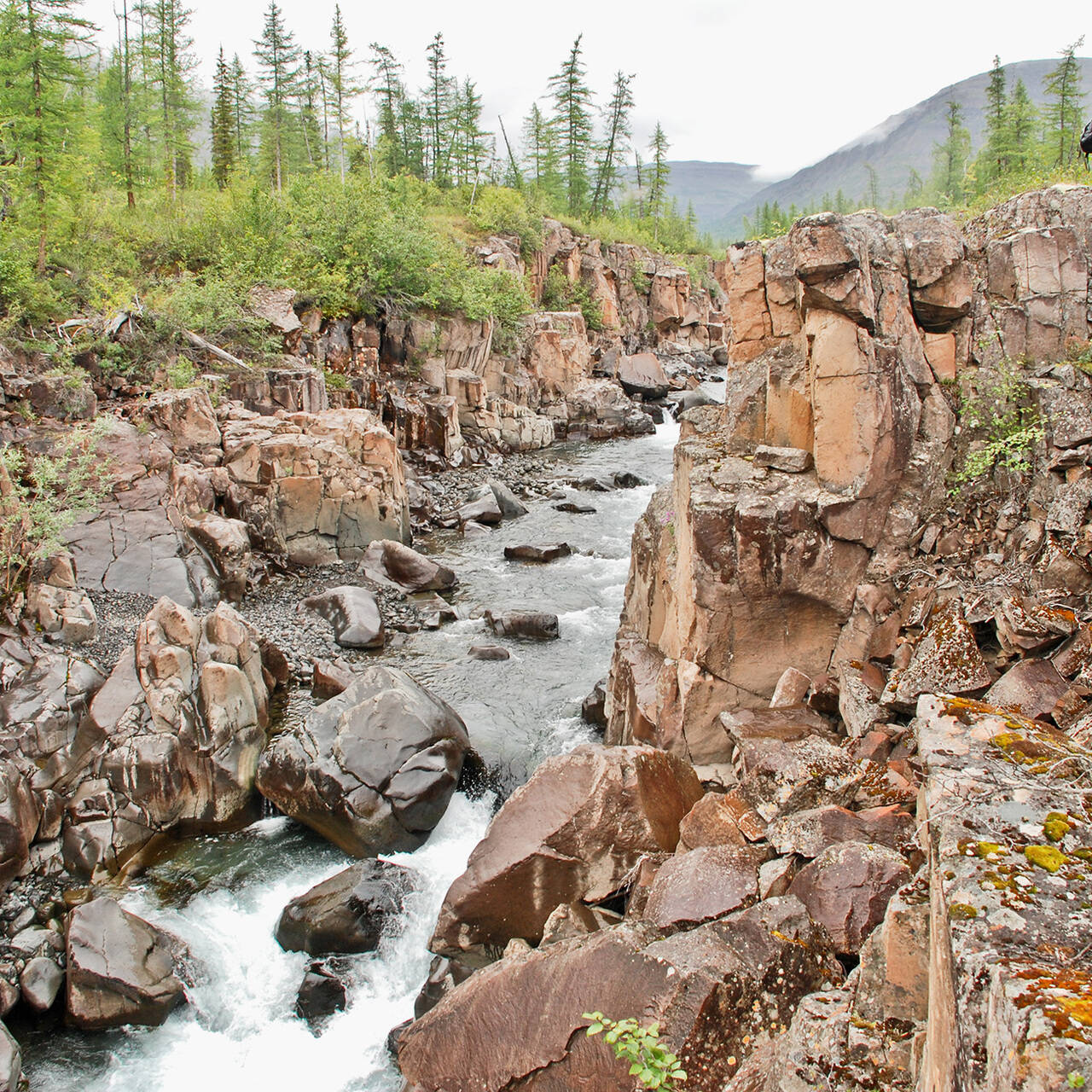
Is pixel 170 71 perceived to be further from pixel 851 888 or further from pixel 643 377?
pixel 851 888

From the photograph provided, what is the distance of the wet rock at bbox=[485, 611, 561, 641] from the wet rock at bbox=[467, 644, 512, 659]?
0.75m

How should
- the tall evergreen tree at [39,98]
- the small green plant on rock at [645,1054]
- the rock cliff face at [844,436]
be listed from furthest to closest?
the tall evergreen tree at [39,98]
the rock cliff face at [844,436]
the small green plant on rock at [645,1054]

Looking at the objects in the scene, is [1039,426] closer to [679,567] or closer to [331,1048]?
[679,567]

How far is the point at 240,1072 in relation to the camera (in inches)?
290

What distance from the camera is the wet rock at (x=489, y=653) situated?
1452 cm

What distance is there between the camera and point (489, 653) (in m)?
14.5

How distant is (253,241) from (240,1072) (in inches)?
1038

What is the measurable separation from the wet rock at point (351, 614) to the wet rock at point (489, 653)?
182 centimetres

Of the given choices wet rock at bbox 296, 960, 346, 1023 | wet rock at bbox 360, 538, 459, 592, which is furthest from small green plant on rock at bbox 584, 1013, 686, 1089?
wet rock at bbox 360, 538, 459, 592

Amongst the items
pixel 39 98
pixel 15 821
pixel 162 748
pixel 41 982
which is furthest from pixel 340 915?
pixel 39 98

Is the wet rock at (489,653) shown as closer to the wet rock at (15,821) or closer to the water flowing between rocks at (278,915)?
the water flowing between rocks at (278,915)

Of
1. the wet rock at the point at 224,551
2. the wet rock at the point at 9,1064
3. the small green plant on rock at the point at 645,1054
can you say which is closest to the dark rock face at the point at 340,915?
the wet rock at the point at 9,1064

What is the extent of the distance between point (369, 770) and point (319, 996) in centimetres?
260

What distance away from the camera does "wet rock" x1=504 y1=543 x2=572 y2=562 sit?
1944 cm
